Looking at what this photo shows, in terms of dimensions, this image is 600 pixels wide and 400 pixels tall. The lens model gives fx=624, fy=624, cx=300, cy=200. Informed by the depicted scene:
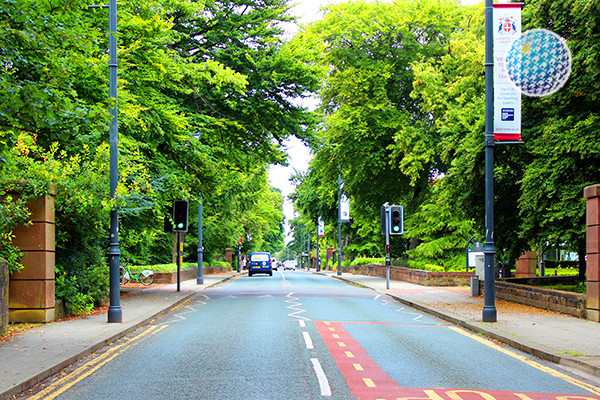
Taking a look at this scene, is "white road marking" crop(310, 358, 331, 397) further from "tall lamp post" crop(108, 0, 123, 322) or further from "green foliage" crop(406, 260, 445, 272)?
"green foliage" crop(406, 260, 445, 272)

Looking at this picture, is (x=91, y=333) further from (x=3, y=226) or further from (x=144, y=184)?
(x=144, y=184)

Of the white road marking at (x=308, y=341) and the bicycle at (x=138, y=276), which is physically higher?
the white road marking at (x=308, y=341)

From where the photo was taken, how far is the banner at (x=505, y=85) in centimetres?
1459

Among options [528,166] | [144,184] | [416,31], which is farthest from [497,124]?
[416,31]

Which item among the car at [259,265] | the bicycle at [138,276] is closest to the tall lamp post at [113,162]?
the bicycle at [138,276]

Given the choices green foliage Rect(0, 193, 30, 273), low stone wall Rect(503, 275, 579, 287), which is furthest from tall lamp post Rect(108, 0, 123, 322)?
low stone wall Rect(503, 275, 579, 287)

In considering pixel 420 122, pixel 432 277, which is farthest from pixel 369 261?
pixel 432 277

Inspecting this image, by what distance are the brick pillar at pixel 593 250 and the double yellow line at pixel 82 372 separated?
1025cm

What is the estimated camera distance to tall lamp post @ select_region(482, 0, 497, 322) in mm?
14469

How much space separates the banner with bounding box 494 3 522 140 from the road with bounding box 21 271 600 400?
4.84m

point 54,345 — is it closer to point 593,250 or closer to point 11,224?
point 11,224

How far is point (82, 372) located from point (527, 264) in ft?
88.1

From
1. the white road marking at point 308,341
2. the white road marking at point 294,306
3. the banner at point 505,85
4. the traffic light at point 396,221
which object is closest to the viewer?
the white road marking at point 308,341

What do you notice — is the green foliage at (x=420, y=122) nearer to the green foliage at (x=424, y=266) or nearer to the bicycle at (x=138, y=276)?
the green foliage at (x=424, y=266)
